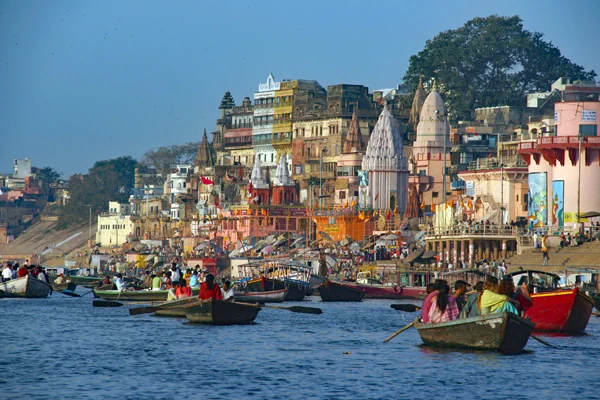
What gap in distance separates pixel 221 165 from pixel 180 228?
857 cm

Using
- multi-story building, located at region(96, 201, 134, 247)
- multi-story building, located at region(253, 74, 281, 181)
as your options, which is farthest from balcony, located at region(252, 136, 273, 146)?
multi-story building, located at region(96, 201, 134, 247)

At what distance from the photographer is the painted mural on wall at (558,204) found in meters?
81.4

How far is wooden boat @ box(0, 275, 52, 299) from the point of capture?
64750 millimetres

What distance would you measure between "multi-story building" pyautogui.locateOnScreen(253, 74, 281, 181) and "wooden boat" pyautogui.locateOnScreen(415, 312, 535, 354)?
10754cm

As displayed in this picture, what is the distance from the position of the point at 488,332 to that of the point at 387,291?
36.8 m

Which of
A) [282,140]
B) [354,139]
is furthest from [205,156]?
[354,139]

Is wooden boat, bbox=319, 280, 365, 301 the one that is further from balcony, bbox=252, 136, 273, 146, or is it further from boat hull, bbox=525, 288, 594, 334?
balcony, bbox=252, 136, 273, 146

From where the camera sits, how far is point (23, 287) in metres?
64.9

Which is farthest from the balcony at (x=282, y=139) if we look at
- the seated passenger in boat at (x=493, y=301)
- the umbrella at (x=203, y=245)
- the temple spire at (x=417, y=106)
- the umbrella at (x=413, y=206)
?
the seated passenger in boat at (x=493, y=301)

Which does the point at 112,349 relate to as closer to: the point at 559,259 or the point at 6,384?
the point at 6,384

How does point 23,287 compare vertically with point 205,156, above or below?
below

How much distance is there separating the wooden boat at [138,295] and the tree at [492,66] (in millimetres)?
76616

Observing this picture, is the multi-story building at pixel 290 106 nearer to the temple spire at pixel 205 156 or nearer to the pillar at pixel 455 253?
the temple spire at pixel 205 156

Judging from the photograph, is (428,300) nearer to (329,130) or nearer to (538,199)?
(538,199)
